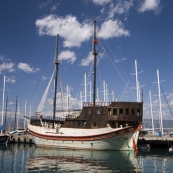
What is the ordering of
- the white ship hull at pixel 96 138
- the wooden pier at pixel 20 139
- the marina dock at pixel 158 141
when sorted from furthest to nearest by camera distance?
the wooden pier at pixel 20 139
the marina dock at pixel 158 141
the white ship hull at pixel 96 138

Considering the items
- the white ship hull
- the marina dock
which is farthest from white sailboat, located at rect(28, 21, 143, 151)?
the marina dock

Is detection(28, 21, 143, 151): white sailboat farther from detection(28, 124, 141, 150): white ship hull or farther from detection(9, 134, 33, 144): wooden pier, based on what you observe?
detection(9, 134, 33, 144): wooden pier

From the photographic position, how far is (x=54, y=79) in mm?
47469

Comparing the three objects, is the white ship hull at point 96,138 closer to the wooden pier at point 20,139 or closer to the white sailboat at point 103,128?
the white sailboat at point 103,128

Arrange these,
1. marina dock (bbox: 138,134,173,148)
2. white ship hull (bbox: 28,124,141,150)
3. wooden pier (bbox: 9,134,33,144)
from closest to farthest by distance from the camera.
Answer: white ship hull (bbox: 28,124,141,150) → marina dock (bbox: 138,134,173,148) → wooden pier (bbox: 9,134,33,144)

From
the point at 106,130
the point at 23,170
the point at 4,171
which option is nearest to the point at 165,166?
the point at 106,130

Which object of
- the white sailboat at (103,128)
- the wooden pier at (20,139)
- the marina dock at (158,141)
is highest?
the white sailboat at (103,128)

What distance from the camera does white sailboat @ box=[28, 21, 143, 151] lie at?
3391cm

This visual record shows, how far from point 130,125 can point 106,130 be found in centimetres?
423

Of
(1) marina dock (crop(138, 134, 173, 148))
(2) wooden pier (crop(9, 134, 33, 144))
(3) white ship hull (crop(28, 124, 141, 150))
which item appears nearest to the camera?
(3) white ship hull (crop(28, 124, 141, 150))

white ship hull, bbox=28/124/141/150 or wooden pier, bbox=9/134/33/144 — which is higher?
white ship hull, bbox=28/124/141/150

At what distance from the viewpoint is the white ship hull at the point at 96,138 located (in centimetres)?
3372

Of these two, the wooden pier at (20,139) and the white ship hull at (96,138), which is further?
the wooden pier at (20,139)

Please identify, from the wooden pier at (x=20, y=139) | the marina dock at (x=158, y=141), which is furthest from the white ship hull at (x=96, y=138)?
the wooden pier at (x=20, y=139)
